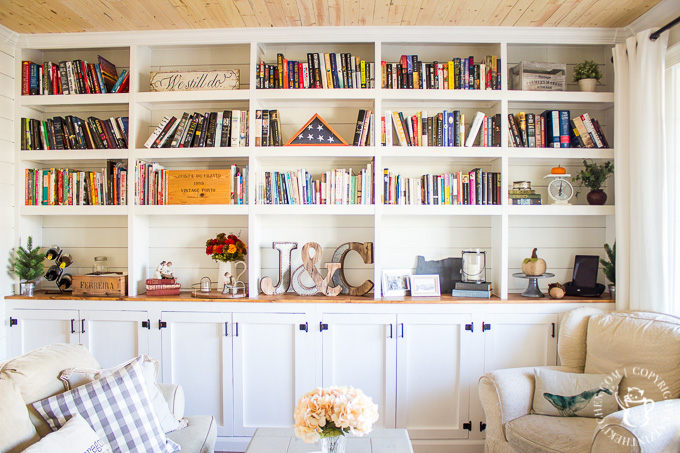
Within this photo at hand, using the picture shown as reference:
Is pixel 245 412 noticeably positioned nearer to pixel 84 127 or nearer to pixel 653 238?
pixel 84 127

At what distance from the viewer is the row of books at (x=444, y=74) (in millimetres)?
2838

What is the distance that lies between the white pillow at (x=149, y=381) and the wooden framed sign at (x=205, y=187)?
114cm

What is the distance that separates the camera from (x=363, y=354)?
9.04ft

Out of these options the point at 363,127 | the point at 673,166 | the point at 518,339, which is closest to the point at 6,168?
the point at 363,127

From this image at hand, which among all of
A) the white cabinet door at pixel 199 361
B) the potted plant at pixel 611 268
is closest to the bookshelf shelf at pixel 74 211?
the white cabinet door at pixel 199 361

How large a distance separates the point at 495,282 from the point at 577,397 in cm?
91

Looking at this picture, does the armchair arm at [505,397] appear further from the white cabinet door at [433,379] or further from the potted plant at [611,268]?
the potted plant at [611,268]

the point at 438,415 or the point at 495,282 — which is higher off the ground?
the point at 495,282

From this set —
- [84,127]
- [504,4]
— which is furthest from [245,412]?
[504,4]

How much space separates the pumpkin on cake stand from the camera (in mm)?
2828

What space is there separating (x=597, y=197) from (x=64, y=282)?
3608 millimetres

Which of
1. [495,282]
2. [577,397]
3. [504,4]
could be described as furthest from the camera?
[495,282]

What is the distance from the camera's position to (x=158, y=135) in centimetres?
291

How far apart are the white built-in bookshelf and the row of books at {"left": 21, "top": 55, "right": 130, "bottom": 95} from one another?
70mm
